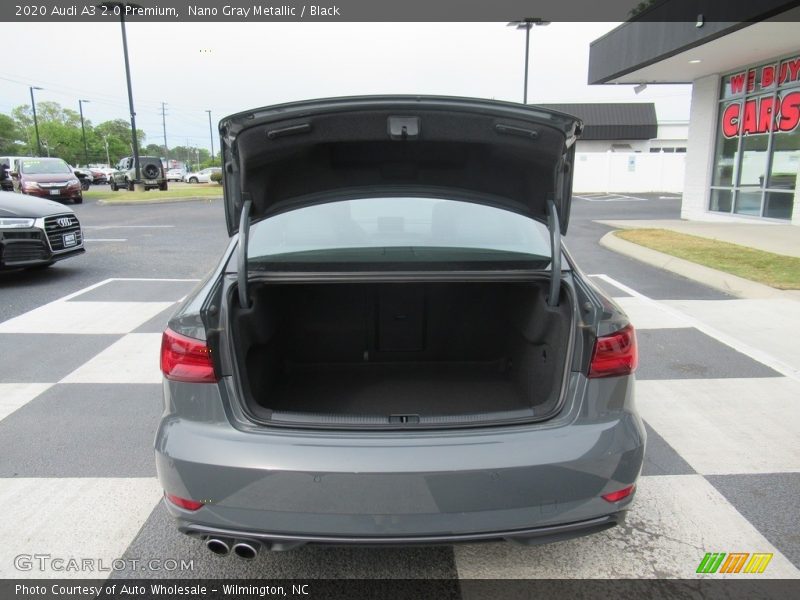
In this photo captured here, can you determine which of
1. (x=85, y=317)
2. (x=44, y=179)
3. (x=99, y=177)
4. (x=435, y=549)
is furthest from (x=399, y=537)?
(x=99, y=177)

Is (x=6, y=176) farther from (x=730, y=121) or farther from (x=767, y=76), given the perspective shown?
(x=767, y=76)

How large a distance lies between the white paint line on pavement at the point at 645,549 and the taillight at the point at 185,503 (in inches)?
41.7

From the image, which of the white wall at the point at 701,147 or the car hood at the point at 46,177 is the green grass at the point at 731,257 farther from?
→ the car hood at the point at 46,177

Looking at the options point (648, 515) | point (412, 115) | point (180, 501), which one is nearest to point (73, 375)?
point (180, 501)

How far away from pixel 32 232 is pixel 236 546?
6.70 m

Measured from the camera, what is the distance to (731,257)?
29.5ft

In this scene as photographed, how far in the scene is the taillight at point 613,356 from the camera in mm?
2145

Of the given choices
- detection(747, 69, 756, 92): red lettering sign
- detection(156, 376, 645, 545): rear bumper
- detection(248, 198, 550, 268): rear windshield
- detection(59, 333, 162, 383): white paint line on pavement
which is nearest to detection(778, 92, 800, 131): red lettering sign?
detection(747, 69, 756, 92): red lettering sign

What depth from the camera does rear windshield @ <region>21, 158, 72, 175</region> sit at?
66.0 ft

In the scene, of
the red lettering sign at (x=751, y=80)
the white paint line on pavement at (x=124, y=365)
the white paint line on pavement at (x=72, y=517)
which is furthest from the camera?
the red lettering sign at (x=751, y=80)

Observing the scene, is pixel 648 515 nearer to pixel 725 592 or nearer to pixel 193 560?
pixel 725 592

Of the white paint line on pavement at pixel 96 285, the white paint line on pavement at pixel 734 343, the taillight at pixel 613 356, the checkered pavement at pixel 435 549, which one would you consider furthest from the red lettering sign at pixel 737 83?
the taillight at pixel 613 356

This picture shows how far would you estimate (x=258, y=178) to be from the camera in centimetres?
252

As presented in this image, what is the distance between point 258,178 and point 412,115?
76cm
